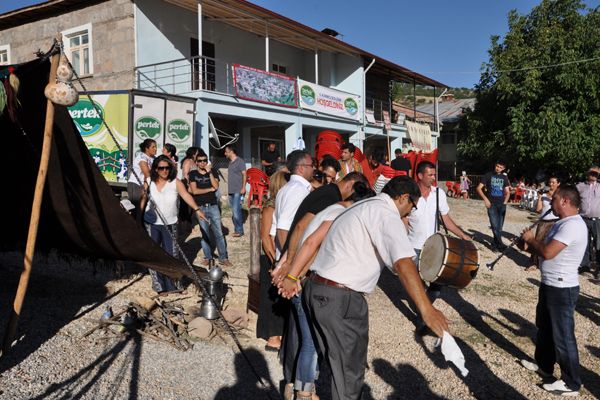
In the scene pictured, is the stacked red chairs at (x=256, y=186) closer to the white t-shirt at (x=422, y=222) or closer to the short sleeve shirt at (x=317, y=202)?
the white t-shirt at (x=422, y=222)

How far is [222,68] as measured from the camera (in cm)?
1658

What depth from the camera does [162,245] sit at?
5.86 metres

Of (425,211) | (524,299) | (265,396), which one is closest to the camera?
(265,396)

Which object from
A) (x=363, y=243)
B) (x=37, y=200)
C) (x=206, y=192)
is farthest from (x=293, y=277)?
(x=206, y=192)

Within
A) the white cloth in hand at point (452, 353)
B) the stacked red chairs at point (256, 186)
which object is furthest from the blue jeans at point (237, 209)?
the white cloth in hand at point (452, 353)

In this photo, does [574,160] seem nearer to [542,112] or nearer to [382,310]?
[542,112]

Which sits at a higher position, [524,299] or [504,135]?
[504,135]

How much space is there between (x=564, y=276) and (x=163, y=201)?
13.6 feet

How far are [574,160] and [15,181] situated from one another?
72.8ft

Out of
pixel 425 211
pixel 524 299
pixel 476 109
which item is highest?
pixel 476 109

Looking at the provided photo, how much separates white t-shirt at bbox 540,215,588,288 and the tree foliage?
19350 mm

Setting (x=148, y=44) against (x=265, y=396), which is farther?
(x=148, y=44)

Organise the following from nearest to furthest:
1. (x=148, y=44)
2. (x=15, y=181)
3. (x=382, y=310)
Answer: (x=15, y=181) → (x=382, y=310) → (x=148, y=44)

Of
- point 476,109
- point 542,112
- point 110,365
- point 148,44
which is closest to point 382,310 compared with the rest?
point 110,365
